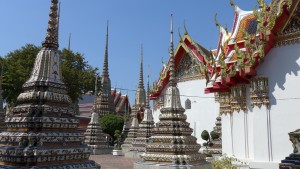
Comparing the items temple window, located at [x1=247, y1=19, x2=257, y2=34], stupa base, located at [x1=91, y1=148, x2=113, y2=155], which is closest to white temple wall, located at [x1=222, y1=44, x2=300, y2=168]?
temple window, located at [x1=247, y1=19, x2=257, y2=34]

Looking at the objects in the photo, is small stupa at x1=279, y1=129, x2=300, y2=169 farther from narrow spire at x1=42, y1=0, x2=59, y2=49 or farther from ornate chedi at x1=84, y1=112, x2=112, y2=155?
ornate chedi at x1=84, y1=112, x2=112, y2=155

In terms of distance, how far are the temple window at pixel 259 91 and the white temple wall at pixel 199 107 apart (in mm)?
11292

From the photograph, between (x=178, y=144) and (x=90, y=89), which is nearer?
(x=178, y=144)

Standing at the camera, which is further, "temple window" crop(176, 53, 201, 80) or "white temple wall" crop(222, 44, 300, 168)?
"temple window" crop(176, 53, 201, 80)

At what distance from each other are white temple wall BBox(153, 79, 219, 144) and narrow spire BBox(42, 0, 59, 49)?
1597cm

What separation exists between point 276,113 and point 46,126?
6.59m

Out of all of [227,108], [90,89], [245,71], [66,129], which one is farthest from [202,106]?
[66,129]

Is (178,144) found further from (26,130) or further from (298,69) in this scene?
(26,130)

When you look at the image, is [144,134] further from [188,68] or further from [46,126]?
[46,126]

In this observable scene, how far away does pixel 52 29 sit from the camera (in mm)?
6055

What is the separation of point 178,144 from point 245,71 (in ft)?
10.4

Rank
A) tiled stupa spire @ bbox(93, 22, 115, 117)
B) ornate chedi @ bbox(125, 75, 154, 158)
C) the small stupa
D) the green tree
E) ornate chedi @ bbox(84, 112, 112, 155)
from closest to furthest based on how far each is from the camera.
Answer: the small stupa, ornate chedi @ bbox(125, 75, 154, 158), ornate chedi @ bbox(84, 112, 112, 155), the green tree, tiled stupa spire @ bbox(93, 22, 115, 117)

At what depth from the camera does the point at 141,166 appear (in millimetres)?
9992

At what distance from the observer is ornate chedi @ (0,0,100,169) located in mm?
5129
